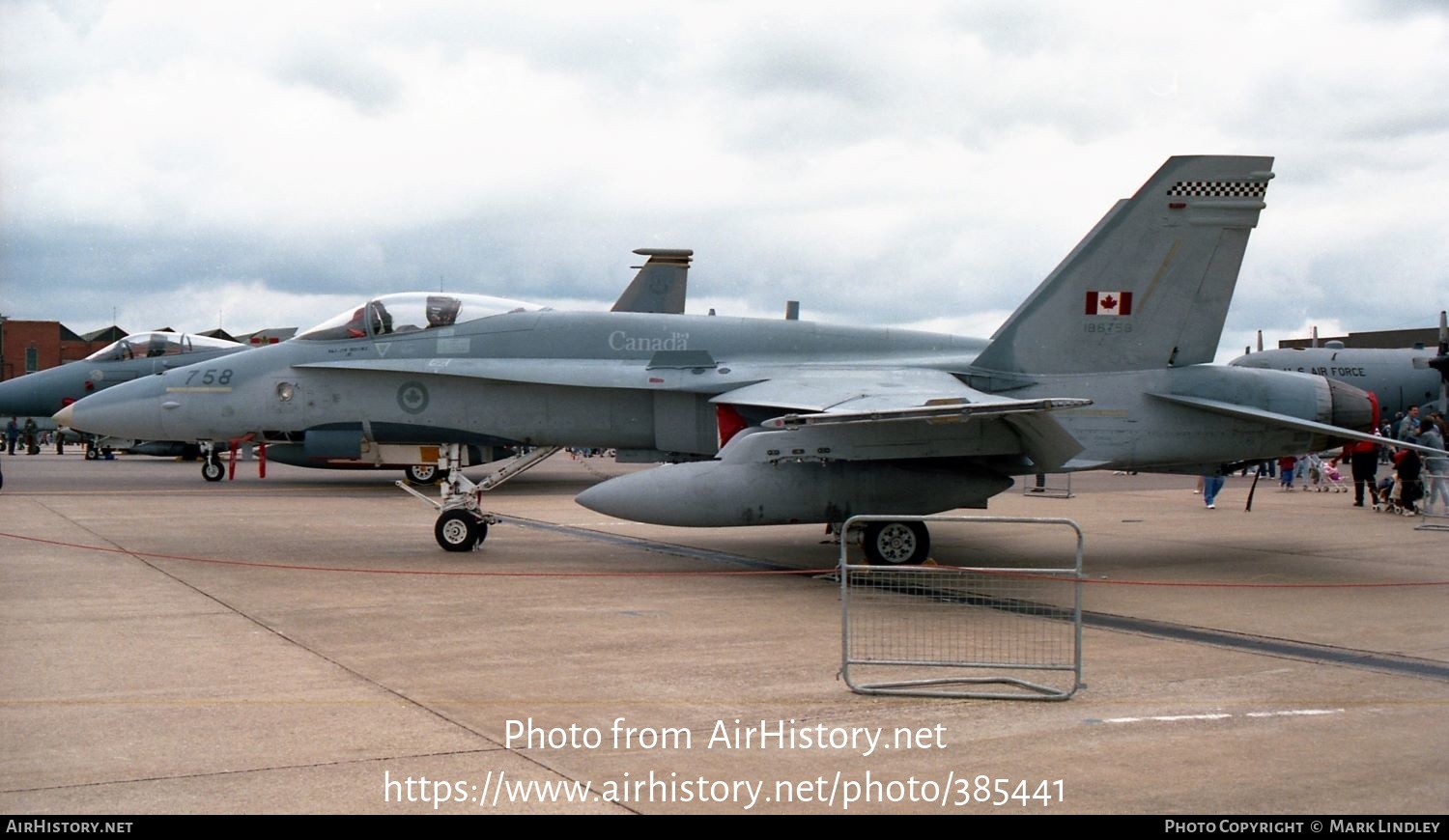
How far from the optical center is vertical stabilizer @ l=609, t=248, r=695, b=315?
27703mm

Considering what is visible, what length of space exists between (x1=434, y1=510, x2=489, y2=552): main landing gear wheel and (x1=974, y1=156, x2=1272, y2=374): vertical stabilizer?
19.3ft

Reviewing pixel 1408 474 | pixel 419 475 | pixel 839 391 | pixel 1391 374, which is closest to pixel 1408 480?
pixel 1408 474

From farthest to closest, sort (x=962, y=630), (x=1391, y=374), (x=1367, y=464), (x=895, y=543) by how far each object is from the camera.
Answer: (x=1391, y=374) → (x=1367, y=464) → (x=895, y=543) → (x=962, y=630)

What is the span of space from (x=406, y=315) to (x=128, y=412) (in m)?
4.46

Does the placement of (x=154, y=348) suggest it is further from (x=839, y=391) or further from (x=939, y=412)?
(x=939, y=412)

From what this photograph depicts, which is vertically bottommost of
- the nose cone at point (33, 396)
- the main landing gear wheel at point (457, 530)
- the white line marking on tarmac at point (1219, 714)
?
the white line marking on tarmac at point (1219, 714)

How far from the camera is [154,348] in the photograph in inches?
1093

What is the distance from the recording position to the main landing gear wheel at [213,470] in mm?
25266

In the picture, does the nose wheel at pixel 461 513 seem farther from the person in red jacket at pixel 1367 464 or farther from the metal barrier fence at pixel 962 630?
the person in red jacket at pixel 1367 464

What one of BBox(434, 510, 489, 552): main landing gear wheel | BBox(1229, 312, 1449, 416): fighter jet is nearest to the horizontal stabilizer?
BBox(434, 510, 489, 552): main landing gear wheel

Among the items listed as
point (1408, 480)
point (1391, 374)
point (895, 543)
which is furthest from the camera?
point (1391, 374)

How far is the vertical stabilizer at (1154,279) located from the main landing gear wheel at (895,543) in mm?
2148

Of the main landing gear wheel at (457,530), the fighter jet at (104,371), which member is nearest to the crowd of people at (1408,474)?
the main landing gear wheel at (457,530)

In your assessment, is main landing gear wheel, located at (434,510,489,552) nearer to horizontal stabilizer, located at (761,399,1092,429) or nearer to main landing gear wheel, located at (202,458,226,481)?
horizontal stabilizer, located at (761,399,1092,429)
